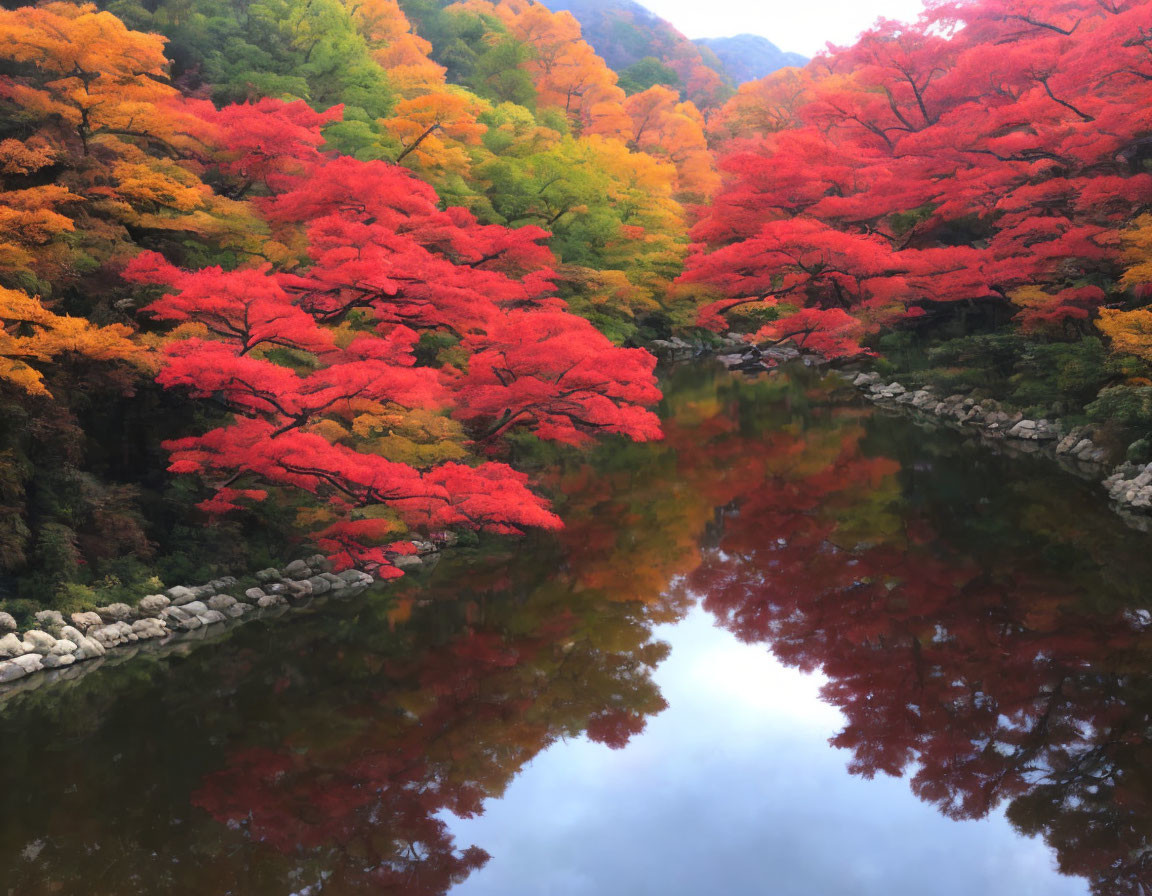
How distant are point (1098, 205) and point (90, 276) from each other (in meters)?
14.8

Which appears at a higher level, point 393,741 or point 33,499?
A: point 33,499

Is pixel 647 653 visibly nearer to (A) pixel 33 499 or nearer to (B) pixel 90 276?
(A) pixel 33 499

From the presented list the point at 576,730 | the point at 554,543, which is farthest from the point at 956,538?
the point at 576,730

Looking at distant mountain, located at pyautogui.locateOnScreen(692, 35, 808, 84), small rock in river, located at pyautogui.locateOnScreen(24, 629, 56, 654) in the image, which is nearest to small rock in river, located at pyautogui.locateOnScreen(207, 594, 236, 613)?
small rock in river, located at pyautogui.locateOnScreen(24, 629, 56, 654)

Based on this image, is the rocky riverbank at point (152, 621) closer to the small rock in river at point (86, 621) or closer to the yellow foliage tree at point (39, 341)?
the small rock in river at point (86, 621)

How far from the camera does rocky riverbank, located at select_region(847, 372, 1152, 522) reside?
1091 centimetres

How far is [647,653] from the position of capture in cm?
729

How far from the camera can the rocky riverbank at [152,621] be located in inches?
262

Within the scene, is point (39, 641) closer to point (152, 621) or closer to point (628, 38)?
point (152, 621)

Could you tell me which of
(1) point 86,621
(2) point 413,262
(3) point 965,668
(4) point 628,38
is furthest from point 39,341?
(4) point 628,38

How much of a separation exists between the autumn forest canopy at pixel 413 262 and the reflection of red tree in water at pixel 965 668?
2.52 m

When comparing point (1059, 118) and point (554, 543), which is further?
point (1059, 118)

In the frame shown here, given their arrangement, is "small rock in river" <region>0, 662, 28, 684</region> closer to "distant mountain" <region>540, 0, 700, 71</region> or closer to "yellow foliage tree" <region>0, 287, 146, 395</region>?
"yellow foliage tree" <region>0, 287, 146, 395</region>

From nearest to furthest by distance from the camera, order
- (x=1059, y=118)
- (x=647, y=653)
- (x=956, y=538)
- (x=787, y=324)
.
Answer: (x=647, y=653)
(x=956, y=538)
(x=1059, y=118)
(x=787, y=324)
